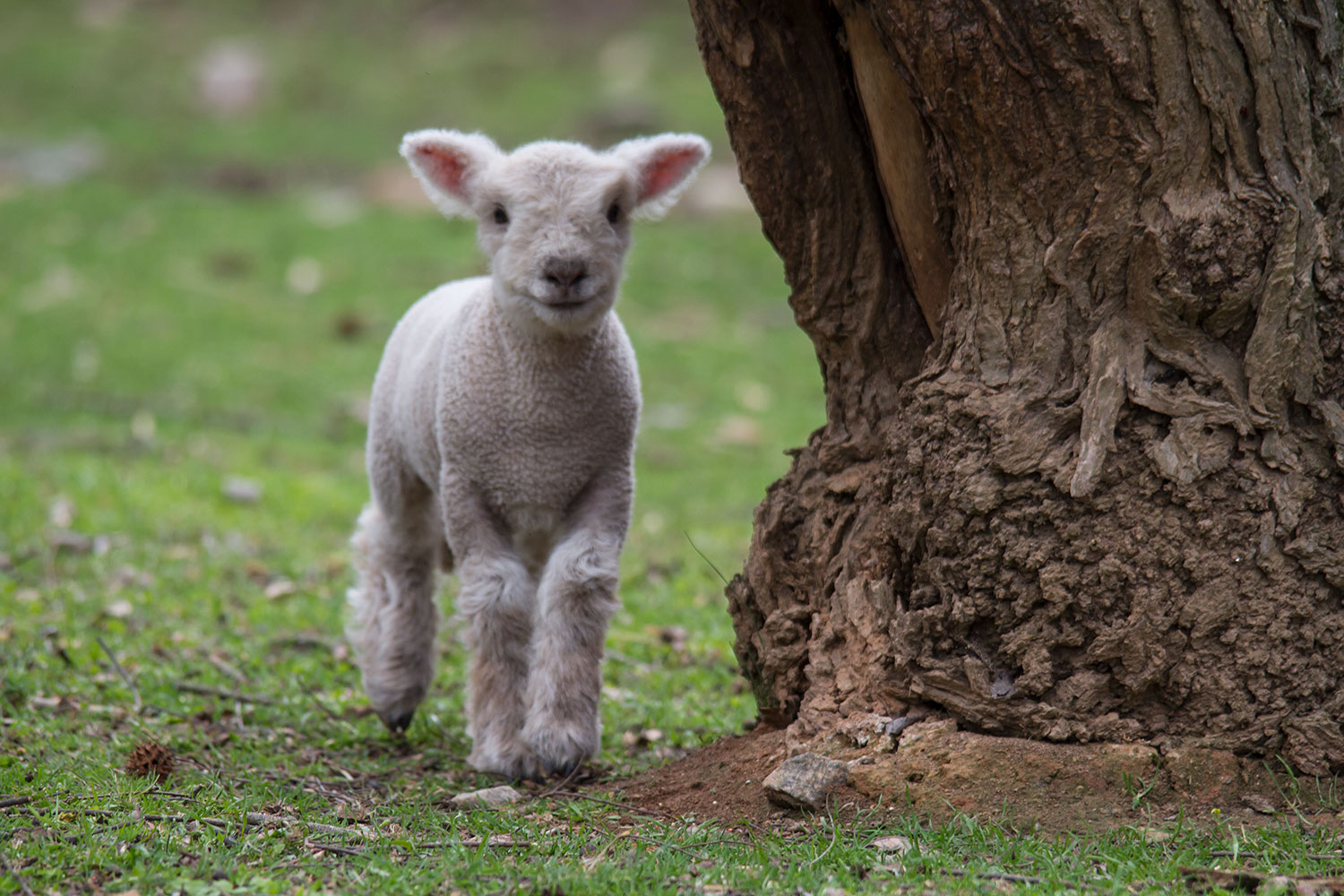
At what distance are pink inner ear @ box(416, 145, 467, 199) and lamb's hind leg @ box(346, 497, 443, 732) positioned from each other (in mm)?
1444

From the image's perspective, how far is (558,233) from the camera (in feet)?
16.7

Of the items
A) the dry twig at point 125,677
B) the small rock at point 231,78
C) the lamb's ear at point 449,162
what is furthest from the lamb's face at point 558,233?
the small rock at point 231,78

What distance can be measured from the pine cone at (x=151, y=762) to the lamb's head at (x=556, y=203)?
204 centimetres

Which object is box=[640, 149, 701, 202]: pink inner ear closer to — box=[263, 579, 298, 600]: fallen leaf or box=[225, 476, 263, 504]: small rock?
box=[263, 579, 298, 600]: fallen leaf

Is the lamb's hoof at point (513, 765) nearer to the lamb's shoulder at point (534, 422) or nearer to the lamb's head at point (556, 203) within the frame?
the lamb's shoulder at point (534, 422)

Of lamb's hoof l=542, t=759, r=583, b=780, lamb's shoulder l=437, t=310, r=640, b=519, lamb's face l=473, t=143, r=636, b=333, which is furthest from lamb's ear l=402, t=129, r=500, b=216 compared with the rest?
lamb's hoof l=542, t=759, r=583, b=780

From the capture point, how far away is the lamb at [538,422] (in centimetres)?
514

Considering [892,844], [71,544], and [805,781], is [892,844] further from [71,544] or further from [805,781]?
[71,544]

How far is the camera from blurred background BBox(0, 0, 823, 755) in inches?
284

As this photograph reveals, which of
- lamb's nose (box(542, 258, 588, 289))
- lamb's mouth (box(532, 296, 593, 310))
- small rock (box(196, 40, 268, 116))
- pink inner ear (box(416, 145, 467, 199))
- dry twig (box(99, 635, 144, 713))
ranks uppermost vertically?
small rock (box(196, 40, 268, 116))

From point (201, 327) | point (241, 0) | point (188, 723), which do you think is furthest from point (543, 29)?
point (188, 723)

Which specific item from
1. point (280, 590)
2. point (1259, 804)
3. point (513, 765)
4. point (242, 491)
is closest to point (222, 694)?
point (513, 765)

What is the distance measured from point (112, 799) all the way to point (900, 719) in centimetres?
251

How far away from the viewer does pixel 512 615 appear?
5.34 meters
